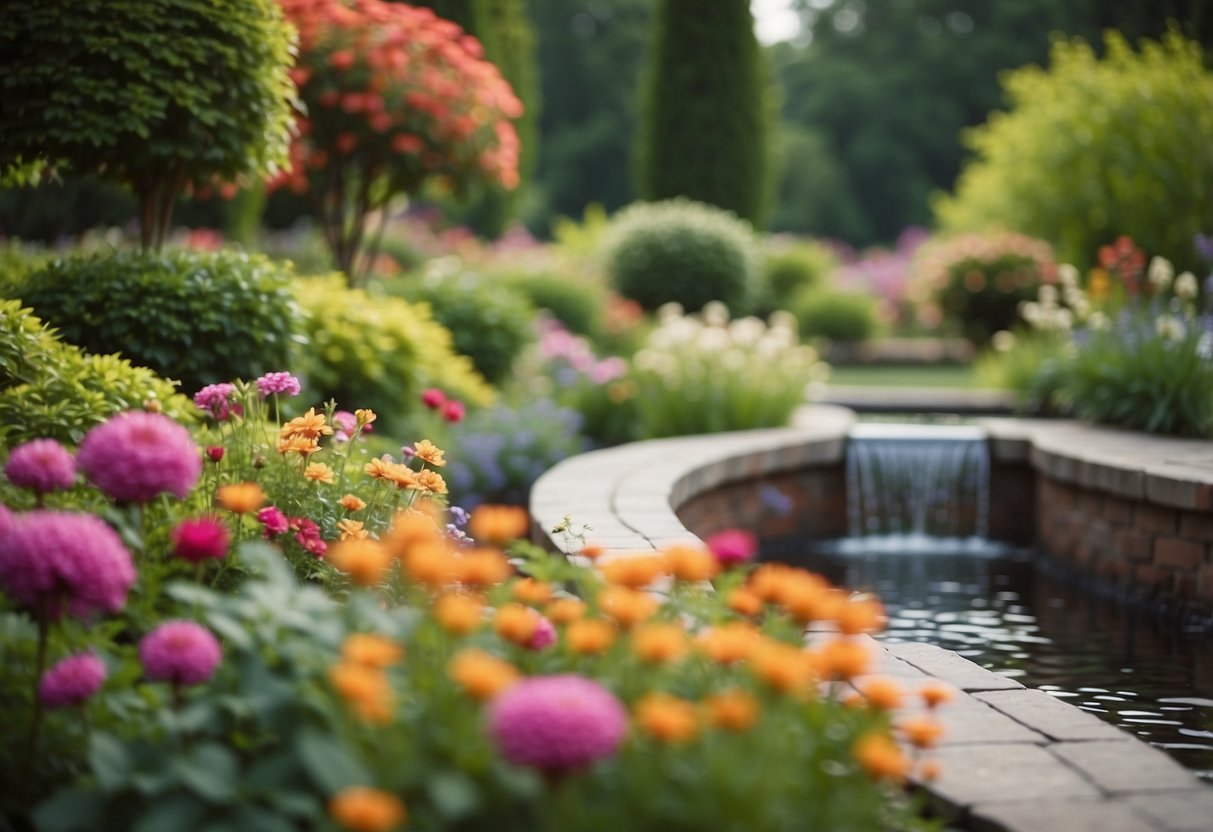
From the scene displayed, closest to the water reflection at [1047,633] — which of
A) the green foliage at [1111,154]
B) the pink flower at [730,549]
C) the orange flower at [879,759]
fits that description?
the pink flower at [730,549]

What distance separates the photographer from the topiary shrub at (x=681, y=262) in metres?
13.2

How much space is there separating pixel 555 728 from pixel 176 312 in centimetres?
365

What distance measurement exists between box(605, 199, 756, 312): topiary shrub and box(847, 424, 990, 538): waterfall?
20.6 ft

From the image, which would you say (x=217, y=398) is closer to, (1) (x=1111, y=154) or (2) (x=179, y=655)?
(2) (x=179, y=655)

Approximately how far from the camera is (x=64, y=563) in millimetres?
1893

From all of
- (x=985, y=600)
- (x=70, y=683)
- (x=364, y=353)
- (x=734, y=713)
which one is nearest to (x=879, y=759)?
(x=734, y=713)

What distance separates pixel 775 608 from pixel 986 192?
582 inches

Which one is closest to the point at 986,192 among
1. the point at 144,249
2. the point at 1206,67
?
the point at 1206,67

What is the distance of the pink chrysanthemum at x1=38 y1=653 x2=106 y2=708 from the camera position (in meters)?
1.88

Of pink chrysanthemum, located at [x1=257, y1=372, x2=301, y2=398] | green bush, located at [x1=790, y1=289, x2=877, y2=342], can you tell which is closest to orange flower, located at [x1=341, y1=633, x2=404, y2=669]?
pink chrysanthemum, located at [x1=257, y1=372, x2=301, y2=398]

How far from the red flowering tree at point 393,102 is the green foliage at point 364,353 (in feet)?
6.20

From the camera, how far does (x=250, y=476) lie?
3211mm

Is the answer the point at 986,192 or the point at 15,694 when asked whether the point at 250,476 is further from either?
the point at 986,192

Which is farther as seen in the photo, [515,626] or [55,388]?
[55,388]
